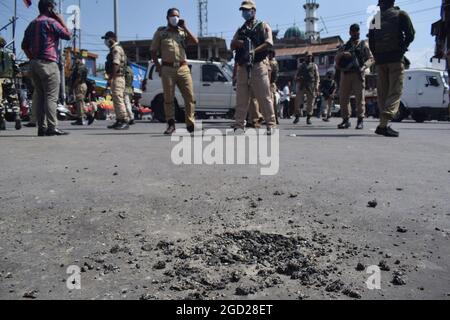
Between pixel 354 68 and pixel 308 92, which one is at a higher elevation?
pixel 354 68

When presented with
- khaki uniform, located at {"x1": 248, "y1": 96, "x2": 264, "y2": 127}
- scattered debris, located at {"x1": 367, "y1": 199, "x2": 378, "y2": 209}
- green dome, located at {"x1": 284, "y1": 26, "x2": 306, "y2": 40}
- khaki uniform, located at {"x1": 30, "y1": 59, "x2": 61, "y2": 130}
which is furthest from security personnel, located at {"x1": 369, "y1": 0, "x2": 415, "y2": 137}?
green dome, located at {"x1": 284, "y1": 26, "x2": 306, "y2": 40}

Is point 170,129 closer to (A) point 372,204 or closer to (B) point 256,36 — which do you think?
(B) point 256,36

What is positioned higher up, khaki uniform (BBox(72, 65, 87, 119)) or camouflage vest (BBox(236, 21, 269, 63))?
camouflage vest (BBox(236, 21, 269, 63))

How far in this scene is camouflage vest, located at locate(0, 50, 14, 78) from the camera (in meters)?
9.81

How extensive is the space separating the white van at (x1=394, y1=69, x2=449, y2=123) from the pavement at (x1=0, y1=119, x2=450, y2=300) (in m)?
16.6

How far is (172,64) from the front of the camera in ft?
21.8

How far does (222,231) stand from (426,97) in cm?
1888

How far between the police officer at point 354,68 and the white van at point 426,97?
1104 centimetres

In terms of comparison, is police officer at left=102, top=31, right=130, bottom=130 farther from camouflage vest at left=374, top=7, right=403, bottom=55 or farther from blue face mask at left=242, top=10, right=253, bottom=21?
camouflage vest at left=374, top=7, right=403, bottom=55

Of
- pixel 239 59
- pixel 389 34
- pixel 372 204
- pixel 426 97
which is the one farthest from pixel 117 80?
pixel 426 97

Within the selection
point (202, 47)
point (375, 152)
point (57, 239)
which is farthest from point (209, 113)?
point (202, 47)

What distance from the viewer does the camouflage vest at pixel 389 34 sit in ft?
20.9

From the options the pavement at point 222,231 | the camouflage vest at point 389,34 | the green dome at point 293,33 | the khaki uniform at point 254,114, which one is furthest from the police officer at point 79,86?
the green dome at point 293,33
